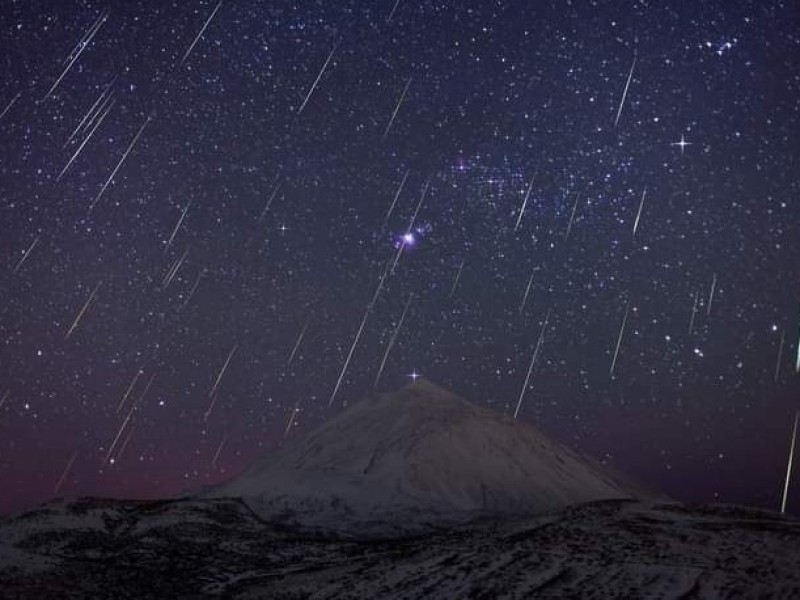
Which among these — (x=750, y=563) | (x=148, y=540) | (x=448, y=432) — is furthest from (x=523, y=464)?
(x=750, y=563)

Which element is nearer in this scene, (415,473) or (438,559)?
(438,559)

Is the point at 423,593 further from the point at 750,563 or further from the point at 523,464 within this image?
the point at 523,464

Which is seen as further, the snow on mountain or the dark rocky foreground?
the snow on mountain

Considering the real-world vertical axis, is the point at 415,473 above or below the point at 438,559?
above
